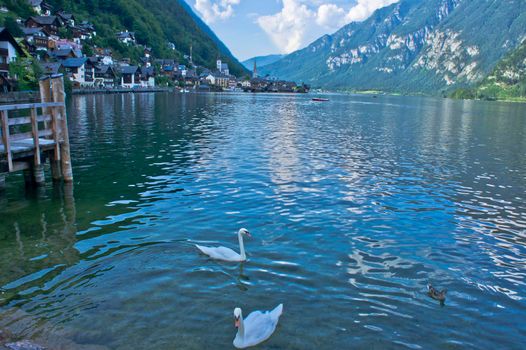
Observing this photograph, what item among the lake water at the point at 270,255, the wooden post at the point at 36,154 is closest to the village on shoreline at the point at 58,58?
the wooden post at the point at 36,154

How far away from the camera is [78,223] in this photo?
17750 mm

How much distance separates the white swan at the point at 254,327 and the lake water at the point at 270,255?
25 cm

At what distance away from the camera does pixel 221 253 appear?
14297mm

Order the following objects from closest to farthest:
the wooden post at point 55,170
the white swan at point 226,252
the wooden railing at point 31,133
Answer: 1. the white swan at point 226,252
2. the wooden railing at point 31,133
3. the wooden post at point 55,170

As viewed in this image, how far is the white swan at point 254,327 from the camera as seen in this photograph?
9.65 meters

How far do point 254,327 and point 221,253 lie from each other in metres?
4.55

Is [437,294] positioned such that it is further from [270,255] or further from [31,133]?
[31,133]

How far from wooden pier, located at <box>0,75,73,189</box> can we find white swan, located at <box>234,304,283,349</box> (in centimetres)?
1540

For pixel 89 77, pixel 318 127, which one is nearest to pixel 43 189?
pixel 318 127

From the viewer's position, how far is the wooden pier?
20188mm

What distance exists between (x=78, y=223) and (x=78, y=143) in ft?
75.7

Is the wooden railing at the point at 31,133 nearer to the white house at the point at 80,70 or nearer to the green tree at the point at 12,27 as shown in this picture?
the green tree at the point at 12,27

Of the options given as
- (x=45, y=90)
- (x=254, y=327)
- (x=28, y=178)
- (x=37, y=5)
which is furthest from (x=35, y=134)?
(x=37, y=5)

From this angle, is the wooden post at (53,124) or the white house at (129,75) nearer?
the wooden post at (53,124)
